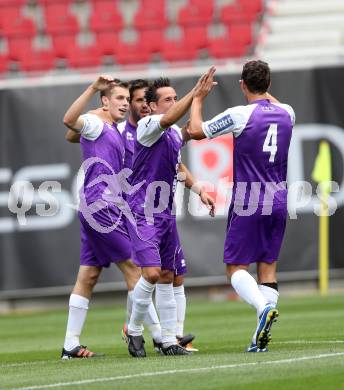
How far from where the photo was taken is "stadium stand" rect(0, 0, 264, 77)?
65.4 ft

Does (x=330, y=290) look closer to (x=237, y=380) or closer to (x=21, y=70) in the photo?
(x=21, y=70)

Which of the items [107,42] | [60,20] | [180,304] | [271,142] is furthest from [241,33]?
[271,142]

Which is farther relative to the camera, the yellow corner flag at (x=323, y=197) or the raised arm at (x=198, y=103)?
the yellow corner flag at (x=323, y=197)

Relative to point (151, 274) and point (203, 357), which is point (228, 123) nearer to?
point (151, 274)

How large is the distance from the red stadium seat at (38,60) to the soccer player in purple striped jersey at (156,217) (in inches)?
429

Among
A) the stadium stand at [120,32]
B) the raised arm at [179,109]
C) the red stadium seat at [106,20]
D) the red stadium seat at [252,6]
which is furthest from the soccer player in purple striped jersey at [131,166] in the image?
the red stadium seat at [252,6]

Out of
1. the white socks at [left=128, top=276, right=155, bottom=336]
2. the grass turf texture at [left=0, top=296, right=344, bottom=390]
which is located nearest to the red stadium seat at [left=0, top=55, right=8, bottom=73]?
the grass turf texture at [left=0, top=296, right=344, bottom=390]

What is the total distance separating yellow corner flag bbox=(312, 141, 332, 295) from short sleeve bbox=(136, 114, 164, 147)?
7.69 meters

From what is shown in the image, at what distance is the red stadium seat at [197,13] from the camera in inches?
804

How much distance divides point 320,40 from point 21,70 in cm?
527

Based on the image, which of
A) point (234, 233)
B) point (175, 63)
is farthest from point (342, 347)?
point (175, 63)

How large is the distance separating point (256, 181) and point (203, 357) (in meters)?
1.40

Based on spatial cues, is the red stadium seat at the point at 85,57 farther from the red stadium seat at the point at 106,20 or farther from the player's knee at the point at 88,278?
the player's knee at the point at 88,278

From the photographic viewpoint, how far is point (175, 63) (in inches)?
773
